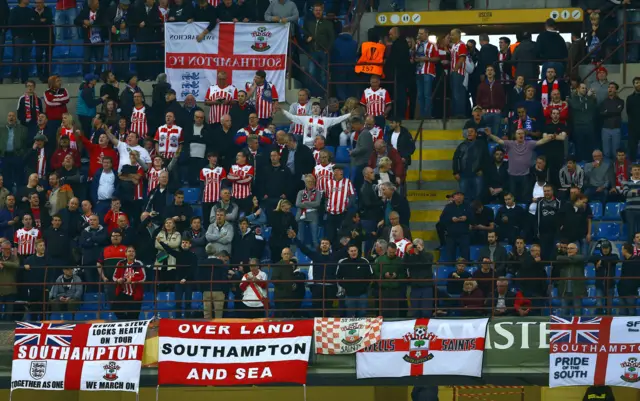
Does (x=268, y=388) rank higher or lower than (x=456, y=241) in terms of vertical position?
lower

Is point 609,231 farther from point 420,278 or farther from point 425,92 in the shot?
point 425,92

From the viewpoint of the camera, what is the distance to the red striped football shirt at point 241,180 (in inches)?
1144

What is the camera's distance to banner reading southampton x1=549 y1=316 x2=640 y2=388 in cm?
2558

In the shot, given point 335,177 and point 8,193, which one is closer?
point 335,177

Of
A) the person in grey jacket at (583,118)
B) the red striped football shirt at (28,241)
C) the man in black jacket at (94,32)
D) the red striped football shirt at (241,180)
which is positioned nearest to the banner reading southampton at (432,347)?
the red striped football shirt at (241,180)

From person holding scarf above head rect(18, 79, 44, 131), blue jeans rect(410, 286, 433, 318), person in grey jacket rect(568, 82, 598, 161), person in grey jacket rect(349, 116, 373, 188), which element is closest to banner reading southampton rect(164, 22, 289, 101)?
person holding scarf above head rect(18, 79, 44, 131)

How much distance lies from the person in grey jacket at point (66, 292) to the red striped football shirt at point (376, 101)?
683 centimetres

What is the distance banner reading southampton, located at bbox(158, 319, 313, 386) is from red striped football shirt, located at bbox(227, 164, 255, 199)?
11.4 feet

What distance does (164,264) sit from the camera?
88.9 feet

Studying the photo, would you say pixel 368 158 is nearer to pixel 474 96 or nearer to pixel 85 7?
pixel 474 96

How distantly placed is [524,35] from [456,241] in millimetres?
6075

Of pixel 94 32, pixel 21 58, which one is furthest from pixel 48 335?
pixel 21 58

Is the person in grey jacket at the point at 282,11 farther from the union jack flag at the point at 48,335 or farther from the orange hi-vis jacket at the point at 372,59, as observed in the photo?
the union jack flag at the point at 48,335

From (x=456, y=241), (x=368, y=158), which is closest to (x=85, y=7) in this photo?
(x=368, y=158)
